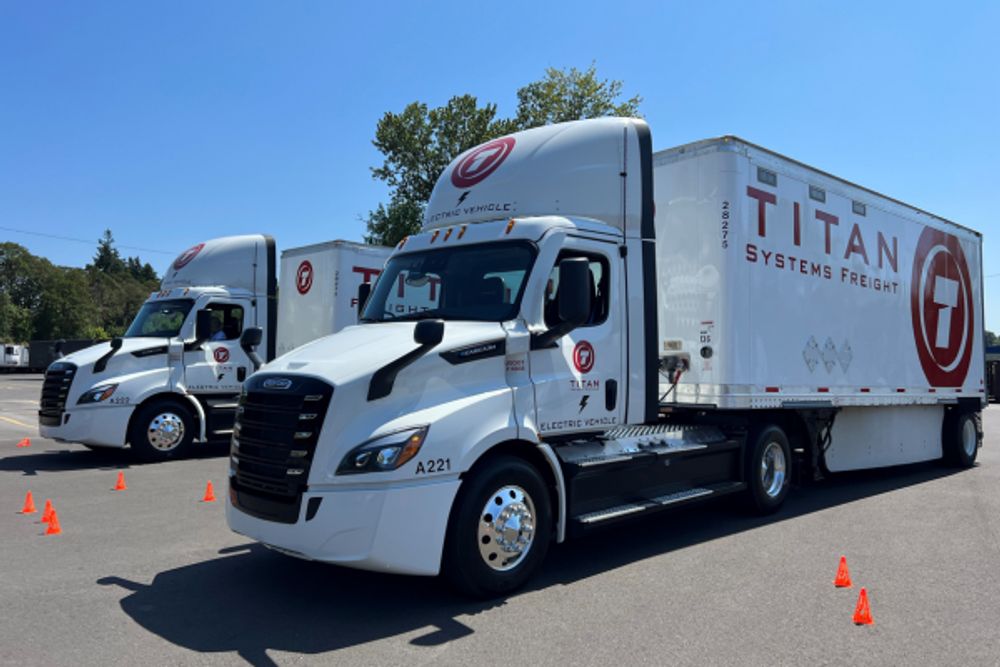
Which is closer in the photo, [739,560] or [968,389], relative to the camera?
[739,560]

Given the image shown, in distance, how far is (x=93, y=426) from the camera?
1131cm

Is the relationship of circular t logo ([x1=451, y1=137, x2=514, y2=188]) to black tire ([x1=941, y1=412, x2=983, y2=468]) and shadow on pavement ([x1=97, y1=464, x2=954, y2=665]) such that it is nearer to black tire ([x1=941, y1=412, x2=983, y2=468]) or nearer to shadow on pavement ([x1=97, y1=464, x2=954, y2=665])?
shadow on pavement ([x1=97, y1=464, x2=954, y2=665])

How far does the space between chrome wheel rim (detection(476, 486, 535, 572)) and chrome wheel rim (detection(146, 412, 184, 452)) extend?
8.55 metres

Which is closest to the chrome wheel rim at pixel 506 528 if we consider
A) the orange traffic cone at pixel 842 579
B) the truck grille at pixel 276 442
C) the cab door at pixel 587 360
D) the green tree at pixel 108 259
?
the cab door at pixel 587 360

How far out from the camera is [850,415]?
10086 millimetres

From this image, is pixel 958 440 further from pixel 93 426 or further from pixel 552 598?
pixel 93 426

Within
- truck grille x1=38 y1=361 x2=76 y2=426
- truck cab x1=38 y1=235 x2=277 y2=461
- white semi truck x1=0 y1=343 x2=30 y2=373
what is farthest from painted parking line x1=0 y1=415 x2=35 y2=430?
white semi truck x1=0 y1=343 x2=30 y2=373

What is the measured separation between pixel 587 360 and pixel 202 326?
8.51m

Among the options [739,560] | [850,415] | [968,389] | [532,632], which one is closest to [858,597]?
[739,560]

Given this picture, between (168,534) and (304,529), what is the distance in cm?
309

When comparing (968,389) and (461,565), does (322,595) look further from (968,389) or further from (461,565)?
(968,389)

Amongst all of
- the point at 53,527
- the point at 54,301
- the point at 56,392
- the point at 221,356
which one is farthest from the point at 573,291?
the point at 54,301

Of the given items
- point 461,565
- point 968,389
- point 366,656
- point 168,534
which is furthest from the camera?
point 968,389

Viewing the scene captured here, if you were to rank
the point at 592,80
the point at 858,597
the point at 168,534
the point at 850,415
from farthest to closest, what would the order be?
the point at 592,80
the point at 850,415
the point at 168,534
the point at 858,597
